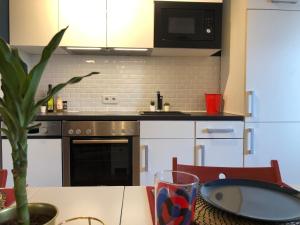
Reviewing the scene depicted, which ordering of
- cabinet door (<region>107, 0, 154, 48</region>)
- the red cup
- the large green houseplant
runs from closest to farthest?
the large green houseplant < cabinet door (<region>107, 0, 154, 48</region>) < the red cup

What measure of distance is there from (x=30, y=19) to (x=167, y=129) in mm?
1482

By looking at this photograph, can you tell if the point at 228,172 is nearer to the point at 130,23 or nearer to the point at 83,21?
the point at 130,23

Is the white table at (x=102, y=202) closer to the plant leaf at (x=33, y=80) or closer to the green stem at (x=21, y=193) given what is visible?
the green stem at (x=21, y=193)

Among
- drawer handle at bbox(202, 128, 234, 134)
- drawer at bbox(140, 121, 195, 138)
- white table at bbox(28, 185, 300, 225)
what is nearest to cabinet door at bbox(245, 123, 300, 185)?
drawer handle at bbox(202, 128, 234, 134)

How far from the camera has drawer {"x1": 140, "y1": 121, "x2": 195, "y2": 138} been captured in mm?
2342

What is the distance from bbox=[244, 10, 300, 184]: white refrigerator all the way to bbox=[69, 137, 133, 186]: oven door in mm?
997

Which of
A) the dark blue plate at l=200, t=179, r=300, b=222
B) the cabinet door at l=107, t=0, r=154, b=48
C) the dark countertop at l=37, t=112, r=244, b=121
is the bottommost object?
the dark blue plate at l=200, t=179, r=300, b=222

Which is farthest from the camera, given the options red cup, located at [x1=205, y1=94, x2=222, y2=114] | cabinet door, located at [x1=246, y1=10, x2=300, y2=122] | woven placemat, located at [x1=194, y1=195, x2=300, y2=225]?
red cup, located at [x1=205, y1=94, x2=222, y2=114]

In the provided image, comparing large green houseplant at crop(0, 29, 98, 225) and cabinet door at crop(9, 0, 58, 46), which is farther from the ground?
cabinet door at crop(9, 0, 58, 46)

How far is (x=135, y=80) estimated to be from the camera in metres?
2.95

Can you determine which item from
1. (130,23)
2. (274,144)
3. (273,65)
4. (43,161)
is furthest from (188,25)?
(43,161)

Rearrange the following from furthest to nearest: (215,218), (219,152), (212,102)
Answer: (212,102) → (219,152) → (215,218)

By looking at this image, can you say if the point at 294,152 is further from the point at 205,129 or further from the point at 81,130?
the point at 81,130

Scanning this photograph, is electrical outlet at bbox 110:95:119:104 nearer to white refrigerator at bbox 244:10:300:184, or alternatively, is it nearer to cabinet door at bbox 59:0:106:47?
cabinet door at bbox 59:0:106:47
